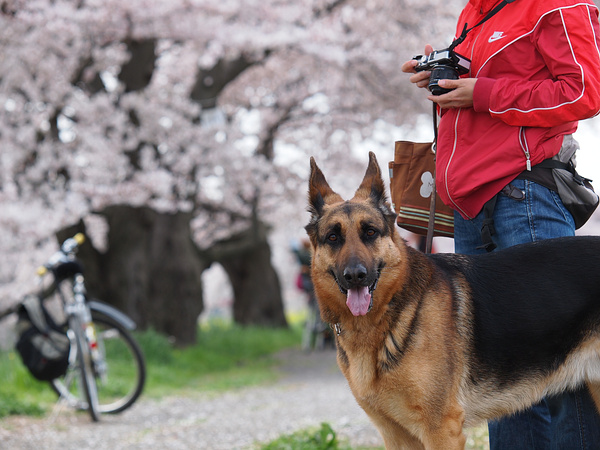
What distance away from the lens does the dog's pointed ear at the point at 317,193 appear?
324 centimetres

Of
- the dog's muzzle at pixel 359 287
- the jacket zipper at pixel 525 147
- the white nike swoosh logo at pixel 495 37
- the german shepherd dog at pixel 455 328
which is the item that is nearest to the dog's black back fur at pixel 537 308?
the german shepherd dog at pixel 455 328

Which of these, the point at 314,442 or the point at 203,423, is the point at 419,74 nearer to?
the point at 314,442

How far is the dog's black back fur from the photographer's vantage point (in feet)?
9.25

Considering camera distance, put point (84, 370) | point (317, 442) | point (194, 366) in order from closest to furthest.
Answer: point (317, 442) < point (84, 370) < point (194, 366)

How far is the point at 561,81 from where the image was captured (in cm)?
272

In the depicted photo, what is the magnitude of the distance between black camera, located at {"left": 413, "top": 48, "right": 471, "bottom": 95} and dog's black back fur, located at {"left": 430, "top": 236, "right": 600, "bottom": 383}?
818 mm

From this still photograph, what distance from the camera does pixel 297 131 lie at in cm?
1512

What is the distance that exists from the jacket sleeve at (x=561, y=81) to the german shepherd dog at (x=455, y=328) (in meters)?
0.55

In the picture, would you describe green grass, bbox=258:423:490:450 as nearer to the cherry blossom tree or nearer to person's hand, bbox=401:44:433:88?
person's hand, bbox=401:44:433:88

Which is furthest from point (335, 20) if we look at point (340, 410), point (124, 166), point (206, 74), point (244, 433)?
point (244, 433)

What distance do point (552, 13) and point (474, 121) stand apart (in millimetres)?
544

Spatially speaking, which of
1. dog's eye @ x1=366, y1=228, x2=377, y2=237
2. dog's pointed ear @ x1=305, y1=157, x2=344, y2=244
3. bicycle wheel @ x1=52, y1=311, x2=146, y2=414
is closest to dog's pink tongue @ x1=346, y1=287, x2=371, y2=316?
dog's eye @ x1=366, y1=228, x2=377, y2=237

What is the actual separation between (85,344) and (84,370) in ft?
0.79

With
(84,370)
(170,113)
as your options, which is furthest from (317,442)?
(170,113)
